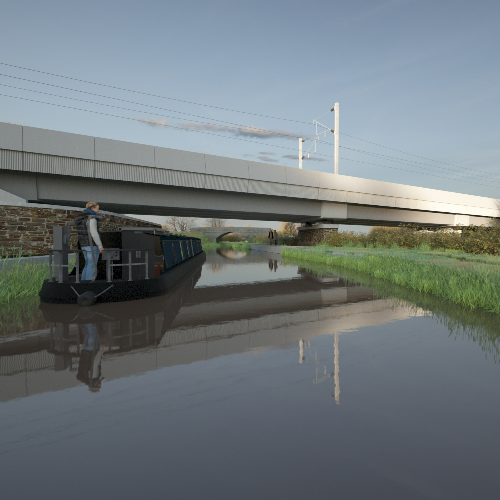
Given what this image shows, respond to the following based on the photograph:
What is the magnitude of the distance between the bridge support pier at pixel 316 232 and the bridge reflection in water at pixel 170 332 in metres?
27.8

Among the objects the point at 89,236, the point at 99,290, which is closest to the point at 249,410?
the point at 99,290

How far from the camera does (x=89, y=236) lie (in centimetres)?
764

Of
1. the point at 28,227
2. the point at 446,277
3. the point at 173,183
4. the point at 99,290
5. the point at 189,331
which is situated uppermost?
the point at 173,183

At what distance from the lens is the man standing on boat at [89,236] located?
7.54 m

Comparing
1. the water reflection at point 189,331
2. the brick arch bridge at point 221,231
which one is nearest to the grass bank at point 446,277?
the water reflection at point 189,331

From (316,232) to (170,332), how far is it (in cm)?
3354

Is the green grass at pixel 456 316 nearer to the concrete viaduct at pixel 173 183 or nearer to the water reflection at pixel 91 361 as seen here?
the water reflection at pixel 91 361

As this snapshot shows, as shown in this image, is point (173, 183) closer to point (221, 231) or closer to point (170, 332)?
point (170, 332)

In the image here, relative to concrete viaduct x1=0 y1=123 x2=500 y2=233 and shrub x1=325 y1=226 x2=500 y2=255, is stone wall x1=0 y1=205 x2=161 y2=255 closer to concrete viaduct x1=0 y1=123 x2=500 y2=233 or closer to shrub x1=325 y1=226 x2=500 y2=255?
concrete viaduct x1=0 y1=123 x2=500 y2=233

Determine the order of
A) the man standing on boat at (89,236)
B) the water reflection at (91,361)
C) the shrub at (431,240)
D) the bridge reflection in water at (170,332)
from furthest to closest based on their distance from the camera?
1. the shrub at (431,240)
2. the man standing on boat at (89,236)
3. the bridge reflection in water at (170,332)
4. the water reflection at (91,361)

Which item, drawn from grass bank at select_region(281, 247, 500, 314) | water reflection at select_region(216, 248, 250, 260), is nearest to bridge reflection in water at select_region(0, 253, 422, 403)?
grass bank at select_region(281, 247, 500, 314)

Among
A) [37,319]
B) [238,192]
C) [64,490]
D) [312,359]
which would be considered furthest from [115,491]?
[238,192]

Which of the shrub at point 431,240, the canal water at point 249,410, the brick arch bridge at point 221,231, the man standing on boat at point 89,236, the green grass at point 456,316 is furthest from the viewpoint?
the brick arch bridge at point 221,231

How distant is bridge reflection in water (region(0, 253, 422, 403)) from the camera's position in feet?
12.6
